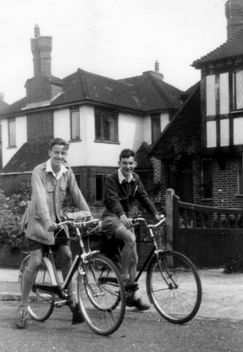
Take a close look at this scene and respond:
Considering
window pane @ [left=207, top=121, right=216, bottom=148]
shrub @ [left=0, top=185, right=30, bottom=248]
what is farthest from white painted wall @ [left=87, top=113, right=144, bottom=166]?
shrub @ [left=0, top=185, right=30, bottom=248]

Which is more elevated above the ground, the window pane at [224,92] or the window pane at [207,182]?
the window pane at [224,92]

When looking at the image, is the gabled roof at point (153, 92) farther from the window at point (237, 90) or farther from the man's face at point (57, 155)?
the man's face at point (57, 155)

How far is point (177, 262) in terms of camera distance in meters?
5.64

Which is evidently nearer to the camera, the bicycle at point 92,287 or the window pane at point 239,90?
the bicycle at point 92,287

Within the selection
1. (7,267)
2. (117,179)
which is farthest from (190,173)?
(117,179)

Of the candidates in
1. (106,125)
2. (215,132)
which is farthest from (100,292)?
(106,125)

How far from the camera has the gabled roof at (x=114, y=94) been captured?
2708cm

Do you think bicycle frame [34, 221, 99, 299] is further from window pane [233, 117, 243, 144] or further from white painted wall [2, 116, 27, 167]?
white painted wall [2, 116, 27, 167]

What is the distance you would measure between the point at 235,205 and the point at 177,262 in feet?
45.7

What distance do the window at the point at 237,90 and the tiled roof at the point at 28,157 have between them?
11596mm

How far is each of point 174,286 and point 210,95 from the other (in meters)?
14.4

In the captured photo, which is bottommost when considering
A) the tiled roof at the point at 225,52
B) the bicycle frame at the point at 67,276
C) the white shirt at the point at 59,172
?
the bicycle frame at the point at 67,276

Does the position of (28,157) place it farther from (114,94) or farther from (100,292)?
(100,292)

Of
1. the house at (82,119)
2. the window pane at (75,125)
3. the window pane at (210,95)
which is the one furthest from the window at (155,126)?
the window pane at (210,95)
